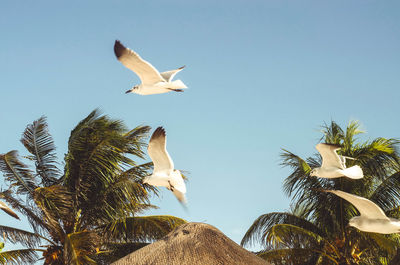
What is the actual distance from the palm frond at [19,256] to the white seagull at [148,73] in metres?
7.10

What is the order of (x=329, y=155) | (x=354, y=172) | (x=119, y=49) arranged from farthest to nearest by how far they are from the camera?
(x=329, y=155) < (x=354, y=172) < (x=119, y=49)

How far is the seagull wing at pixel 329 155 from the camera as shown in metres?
11.5

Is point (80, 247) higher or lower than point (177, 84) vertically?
lower

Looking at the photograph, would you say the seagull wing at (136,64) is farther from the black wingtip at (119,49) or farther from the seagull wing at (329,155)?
the seagull wing at (329,155)

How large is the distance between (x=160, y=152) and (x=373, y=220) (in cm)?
443

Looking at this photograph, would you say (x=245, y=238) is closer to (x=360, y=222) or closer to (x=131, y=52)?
(x=360, y=222)

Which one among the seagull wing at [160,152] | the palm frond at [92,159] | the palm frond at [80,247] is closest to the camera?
the seagull wing at [160,152]

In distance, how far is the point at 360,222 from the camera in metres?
11.5

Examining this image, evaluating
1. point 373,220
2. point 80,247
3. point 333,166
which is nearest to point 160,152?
point 333,166

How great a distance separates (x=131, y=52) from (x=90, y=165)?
21.1 feet

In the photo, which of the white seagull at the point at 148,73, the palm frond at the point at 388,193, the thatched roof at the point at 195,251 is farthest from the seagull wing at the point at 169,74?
the palm frond at the point at 388,193

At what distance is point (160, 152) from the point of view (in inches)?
397

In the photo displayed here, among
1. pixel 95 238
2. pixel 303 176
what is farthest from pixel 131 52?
pixel 303 176

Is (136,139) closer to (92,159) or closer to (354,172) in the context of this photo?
(92,159)
